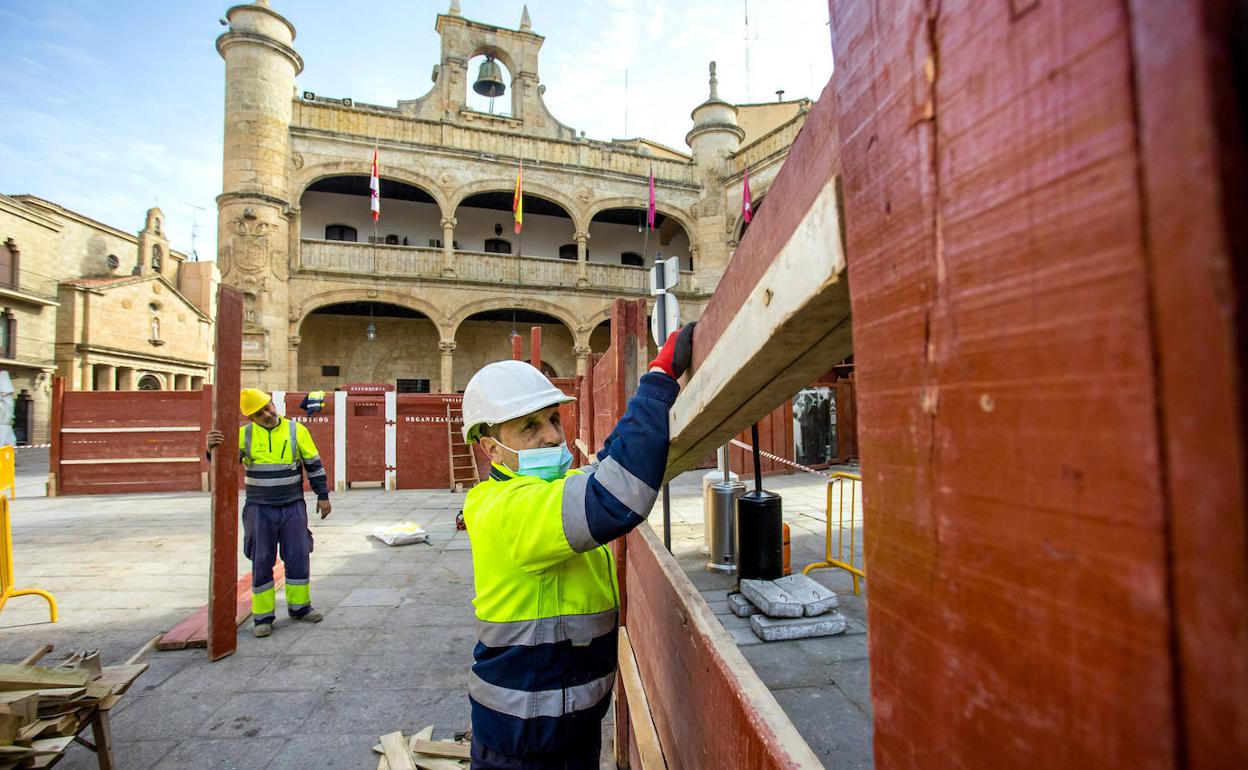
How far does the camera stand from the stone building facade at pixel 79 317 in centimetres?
2634

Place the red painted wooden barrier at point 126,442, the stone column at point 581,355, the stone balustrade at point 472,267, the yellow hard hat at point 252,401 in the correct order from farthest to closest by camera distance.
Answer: the stone column at point 581,355 < the stone balustrade at point 472,267 < the red painted wooden barrier at point 126,442 < the yellow hard hat at point 252,401

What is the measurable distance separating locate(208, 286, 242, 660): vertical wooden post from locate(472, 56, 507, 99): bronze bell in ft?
59.5

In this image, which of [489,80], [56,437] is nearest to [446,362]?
[56,437]

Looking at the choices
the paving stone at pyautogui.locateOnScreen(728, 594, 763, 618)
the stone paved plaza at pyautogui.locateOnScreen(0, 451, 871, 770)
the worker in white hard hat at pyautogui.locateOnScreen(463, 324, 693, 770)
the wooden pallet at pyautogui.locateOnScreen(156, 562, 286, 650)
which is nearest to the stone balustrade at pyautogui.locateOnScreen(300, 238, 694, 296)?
the stone paved plaza at pyautogui.locateOnScreen(0, 451, 871, 770)

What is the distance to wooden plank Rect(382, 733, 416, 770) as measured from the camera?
2558 millimetres

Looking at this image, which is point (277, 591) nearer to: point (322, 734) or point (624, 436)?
point (322, 734)

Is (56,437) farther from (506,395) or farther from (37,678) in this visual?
(506,395)

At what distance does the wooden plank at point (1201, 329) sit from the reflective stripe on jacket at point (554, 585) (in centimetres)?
107

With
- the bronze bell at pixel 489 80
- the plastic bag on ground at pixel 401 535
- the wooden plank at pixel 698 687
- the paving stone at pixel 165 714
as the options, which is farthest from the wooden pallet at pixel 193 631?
the bronze bell at pixel 489 80

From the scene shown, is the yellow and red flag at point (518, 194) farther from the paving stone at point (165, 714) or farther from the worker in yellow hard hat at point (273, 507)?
the paving stone at point (165, 714)

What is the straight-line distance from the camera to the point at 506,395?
5.77 feet

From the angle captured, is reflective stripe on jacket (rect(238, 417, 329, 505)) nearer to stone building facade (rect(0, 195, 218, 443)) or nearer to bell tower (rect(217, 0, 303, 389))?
bell tower (rect(217, 0, 303, 389))

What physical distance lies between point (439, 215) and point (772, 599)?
18.9 meters

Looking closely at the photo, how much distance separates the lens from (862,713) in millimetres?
3002
